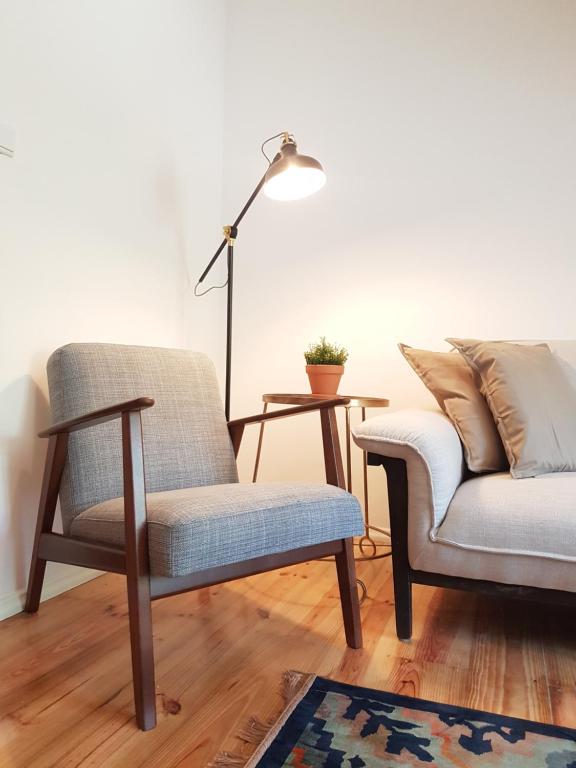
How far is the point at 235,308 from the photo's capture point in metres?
2.83

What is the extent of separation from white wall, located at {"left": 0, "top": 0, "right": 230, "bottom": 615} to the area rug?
3.03 feet

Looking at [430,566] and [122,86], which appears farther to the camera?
[122,86]

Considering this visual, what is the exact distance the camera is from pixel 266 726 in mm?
1107

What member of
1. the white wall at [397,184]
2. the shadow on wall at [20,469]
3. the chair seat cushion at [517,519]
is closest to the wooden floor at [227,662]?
the shadow on wall at [20,469]

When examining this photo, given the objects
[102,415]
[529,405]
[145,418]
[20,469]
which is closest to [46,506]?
[20,469]

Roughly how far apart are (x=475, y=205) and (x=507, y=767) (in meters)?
2.05

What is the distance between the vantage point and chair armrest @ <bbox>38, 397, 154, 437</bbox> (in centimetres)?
115

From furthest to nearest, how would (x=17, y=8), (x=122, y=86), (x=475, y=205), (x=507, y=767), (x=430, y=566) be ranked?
1. (x=475, y=205)
2. (x=122, y=86)
3. (x=17, y=8)
4. (x=430, y=566)
5. (x=507, y=767)

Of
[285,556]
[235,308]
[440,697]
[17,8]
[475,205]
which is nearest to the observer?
[440,697]

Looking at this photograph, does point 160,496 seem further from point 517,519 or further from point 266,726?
point 517,519

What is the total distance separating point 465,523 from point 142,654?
30.8 inches

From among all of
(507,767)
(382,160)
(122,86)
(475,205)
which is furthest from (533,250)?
(507,767)

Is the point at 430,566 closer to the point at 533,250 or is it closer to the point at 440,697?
the point at 440,697

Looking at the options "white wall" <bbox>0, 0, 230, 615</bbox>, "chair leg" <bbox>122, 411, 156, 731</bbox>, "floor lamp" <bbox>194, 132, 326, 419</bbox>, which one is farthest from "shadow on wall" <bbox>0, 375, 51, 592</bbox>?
"floor lamp" <bbox>194, 132, 326, 419</bbox>
